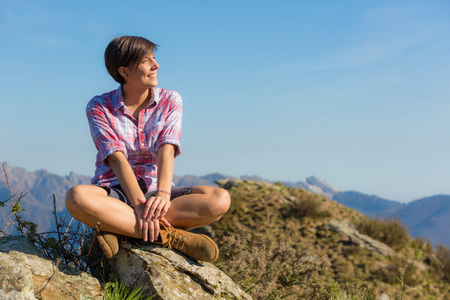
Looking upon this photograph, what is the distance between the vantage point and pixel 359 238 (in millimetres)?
13781

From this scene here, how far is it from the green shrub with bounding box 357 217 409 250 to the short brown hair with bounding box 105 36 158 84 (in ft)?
Result: 43.0

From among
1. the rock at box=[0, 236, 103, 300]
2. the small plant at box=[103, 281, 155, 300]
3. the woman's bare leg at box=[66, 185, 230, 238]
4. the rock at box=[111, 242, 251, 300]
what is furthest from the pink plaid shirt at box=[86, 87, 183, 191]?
the small plant at box=[103, 281, 155, 300]

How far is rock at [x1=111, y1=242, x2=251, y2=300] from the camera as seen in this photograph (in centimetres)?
293

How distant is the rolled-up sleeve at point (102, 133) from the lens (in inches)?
133

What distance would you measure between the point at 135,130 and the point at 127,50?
0.74 metres

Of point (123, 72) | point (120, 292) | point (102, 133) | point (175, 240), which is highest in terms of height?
point (123, 72)

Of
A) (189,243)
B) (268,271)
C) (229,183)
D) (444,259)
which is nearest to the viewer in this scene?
(189,243)

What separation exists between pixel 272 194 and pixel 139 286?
542 inches

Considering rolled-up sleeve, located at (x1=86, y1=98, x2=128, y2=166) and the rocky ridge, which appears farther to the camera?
rolled-up sleeve, located at (x1=86, y1=98, x2=128, y2=166)

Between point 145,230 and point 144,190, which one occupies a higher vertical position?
point 144,190

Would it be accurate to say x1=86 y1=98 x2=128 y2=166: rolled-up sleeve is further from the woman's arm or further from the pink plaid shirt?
the woman's arm

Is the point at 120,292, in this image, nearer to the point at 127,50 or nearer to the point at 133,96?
the point at 133,96

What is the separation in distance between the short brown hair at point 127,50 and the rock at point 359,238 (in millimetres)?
12034

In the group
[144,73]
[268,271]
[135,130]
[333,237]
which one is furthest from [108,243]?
[333,237]
